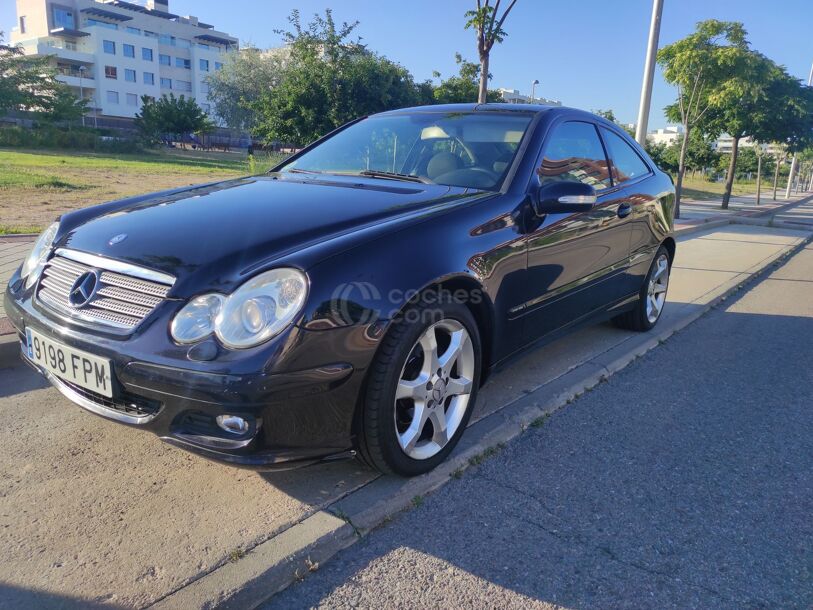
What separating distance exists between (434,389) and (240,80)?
191ft

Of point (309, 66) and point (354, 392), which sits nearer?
point (354, 392)

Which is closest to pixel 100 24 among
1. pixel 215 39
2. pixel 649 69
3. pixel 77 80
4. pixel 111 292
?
pixel 77 80

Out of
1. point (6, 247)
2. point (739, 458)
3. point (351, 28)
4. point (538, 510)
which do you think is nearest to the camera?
point (538, 510)

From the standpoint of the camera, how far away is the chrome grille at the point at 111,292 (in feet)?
7.04

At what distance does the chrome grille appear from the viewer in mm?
2146

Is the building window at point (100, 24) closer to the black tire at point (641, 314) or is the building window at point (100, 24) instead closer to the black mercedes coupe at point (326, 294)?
the black tire at point (641, 314)

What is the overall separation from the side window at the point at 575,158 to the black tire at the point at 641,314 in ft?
3.61

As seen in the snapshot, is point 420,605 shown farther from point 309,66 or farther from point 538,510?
point 309,66

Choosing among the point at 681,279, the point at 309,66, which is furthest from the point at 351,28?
the point at 681,279

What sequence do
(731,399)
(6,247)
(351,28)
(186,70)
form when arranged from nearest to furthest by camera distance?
(731,399) < (6,247) < (351,28) < (186,70)

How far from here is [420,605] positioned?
190cm

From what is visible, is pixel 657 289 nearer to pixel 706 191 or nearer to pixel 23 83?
pixel 706 191

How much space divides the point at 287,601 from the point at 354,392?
2.27 ft

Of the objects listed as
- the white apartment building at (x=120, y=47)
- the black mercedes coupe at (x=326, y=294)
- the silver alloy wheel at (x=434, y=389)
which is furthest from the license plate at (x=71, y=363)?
the white apartment building at (x=120, y=47)
